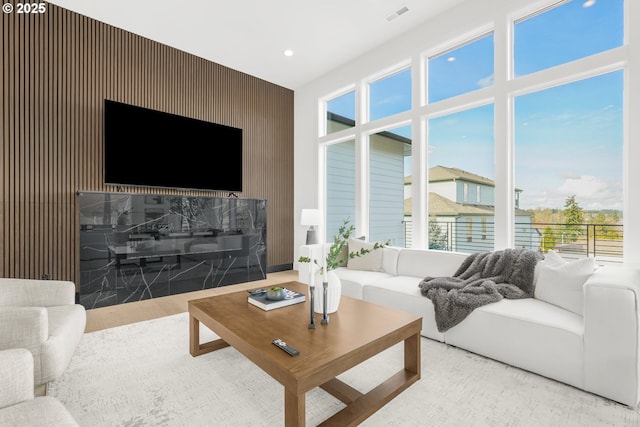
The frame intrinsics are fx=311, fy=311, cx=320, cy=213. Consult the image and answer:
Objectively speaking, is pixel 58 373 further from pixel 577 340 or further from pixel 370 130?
pixel 370 130

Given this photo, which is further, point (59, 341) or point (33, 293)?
point (33, 293)

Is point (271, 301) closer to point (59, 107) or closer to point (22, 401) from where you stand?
point (22, 401)

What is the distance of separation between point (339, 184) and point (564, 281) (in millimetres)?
3414

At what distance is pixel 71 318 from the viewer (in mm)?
1936

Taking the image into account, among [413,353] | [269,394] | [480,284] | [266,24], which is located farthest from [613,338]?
[266,24]

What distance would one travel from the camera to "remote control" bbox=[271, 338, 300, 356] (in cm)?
147

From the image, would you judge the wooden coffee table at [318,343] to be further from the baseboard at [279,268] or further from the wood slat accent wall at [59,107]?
the baseboard at [279,268]

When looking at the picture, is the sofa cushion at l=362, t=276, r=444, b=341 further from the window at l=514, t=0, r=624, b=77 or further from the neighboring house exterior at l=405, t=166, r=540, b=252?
the window at l=514, t=0, r=624, b=77

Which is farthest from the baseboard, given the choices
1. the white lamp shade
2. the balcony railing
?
the balcony railing

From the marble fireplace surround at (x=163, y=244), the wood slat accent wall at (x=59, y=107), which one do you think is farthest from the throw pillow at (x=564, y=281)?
the wood slat accent wall at (x=59, y=107)

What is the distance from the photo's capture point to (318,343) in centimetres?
159

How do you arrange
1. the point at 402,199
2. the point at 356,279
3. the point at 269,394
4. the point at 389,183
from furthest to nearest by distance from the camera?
the point at 389,183 < the point at 402,199 < the point at 356,279 < the point at 269,394

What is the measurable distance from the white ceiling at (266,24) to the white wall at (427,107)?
0.18m

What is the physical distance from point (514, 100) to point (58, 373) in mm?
4188
